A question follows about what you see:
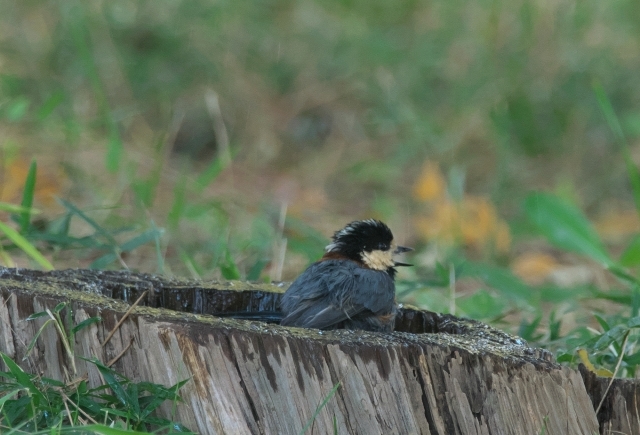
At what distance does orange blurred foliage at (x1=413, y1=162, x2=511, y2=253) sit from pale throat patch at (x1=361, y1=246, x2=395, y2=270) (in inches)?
102

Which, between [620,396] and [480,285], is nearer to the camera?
[620,396]

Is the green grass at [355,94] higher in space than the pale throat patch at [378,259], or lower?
higher

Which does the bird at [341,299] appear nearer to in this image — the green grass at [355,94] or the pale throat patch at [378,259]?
the pale throat patch at [378,259]

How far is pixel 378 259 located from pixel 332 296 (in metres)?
0.61

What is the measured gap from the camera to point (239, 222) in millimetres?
6121

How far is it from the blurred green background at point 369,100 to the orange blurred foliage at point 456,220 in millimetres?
19

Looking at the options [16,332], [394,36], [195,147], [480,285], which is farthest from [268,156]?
[16,332]

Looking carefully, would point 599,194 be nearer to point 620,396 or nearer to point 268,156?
point 268,156

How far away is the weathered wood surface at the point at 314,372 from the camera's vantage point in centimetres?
238

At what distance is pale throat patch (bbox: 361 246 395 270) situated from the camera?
3672 millimetres

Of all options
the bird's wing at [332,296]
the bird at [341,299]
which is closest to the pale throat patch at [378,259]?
the bird at [341,299]

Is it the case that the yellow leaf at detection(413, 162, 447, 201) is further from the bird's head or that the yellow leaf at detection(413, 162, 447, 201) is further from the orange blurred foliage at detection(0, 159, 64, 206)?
the bird's head

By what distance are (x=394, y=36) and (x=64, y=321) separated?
6.42 meters

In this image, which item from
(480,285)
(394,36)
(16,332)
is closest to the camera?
(16,332)
